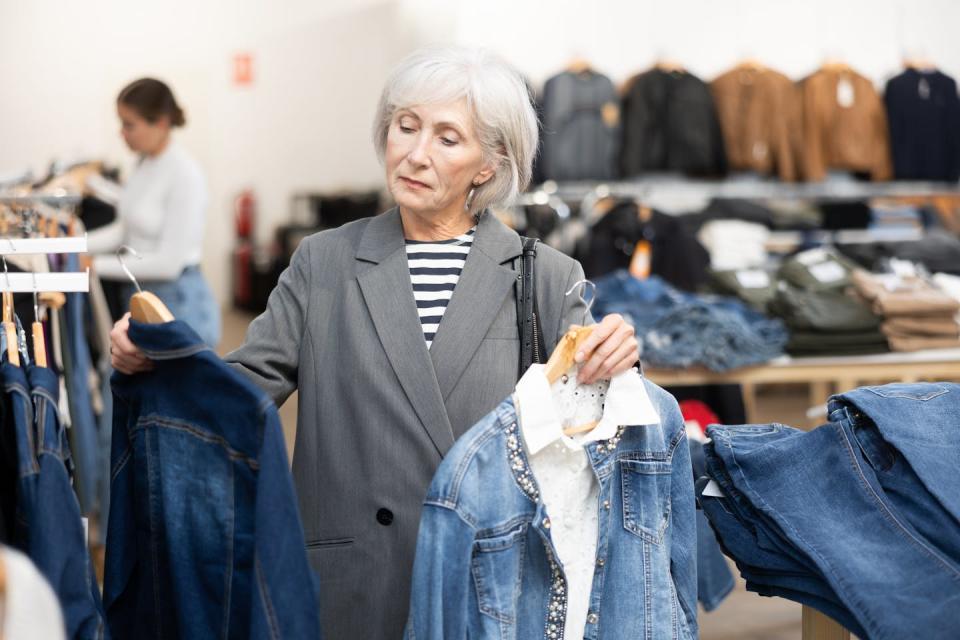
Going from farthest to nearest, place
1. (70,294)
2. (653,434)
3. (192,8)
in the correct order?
(192,8) < (70,294) < (653,434)

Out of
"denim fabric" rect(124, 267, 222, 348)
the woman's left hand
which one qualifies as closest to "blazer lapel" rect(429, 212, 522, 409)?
the woman's left hand

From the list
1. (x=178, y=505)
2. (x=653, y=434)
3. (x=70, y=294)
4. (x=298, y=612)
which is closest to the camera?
(x=298, y=612)

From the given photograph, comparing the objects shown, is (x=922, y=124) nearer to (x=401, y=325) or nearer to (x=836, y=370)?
(x=836, y=370)

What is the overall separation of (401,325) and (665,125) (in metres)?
A: 5.26

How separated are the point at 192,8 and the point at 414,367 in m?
8.15

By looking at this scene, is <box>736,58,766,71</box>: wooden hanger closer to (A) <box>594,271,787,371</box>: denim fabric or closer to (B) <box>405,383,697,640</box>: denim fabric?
(A) <box>594,271,787,371</box>: denim fabric

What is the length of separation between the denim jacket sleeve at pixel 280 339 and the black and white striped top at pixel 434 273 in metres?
0.19

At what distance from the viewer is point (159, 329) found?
1.49 m

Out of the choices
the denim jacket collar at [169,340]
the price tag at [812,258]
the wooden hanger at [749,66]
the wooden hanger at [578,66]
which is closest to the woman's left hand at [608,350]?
the denim jacket collar at [169,340]

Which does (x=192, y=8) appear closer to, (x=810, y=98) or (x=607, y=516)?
(x=810, y=98)

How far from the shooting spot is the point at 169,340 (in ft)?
4.90

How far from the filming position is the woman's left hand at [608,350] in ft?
5.29

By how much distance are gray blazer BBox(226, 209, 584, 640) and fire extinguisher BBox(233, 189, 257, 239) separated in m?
8.35

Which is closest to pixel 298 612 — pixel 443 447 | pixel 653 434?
pixel 443 447
